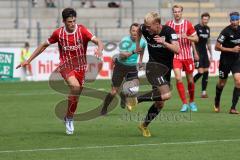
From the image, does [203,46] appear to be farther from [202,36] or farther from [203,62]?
[203,62]

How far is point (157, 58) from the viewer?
530 inches

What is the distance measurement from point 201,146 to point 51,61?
19.7m

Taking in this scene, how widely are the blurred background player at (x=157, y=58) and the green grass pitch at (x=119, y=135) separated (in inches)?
18.6

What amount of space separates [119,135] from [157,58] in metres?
1.50

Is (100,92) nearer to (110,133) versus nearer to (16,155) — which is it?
(110,133)

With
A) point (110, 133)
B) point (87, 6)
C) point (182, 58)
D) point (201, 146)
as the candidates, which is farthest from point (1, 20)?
point (201, 146)

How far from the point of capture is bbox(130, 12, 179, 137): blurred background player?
12.8m

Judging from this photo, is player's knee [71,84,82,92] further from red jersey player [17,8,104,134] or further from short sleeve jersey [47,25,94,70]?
short sleeve jersey [47,25,94,70]

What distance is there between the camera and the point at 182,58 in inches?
725

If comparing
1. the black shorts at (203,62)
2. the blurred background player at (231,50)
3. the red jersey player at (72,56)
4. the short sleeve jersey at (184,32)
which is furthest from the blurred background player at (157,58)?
the black shorts at (203,62)

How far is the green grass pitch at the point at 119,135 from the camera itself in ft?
36.1

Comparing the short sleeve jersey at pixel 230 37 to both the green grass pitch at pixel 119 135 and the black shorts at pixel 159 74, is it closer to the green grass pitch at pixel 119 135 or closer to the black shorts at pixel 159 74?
the green grass pitch at pixel 119 135

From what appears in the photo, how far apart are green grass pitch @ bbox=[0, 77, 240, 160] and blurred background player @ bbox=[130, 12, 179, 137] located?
473mm

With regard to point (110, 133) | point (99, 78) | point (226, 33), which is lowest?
point (99, 78)
